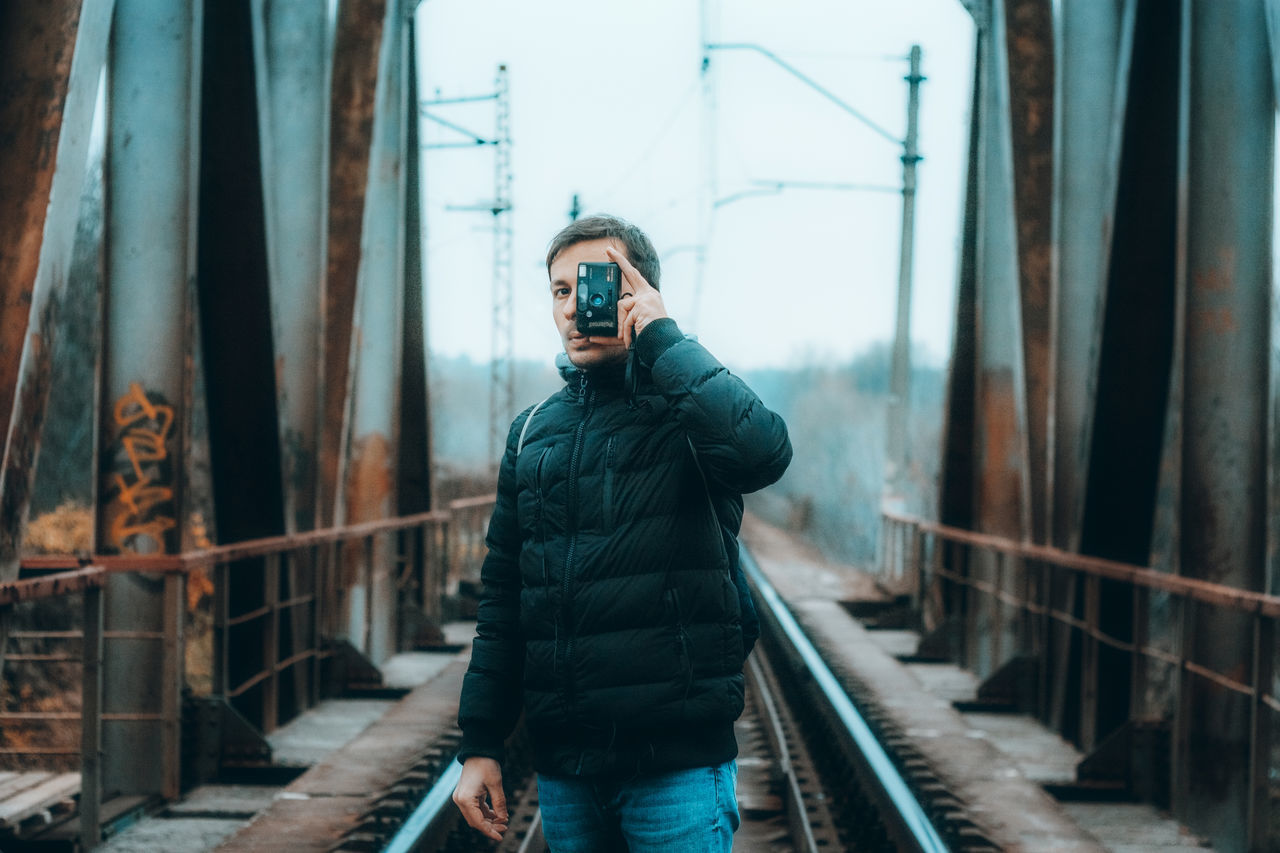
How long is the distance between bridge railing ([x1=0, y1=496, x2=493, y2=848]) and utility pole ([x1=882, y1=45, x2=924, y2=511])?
9041 mm

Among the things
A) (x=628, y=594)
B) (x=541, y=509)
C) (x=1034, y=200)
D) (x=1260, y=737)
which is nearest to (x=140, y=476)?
(x=541, y=509)

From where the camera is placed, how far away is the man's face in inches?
81.5

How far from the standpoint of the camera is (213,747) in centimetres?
579

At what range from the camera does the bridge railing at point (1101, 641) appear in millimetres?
4816

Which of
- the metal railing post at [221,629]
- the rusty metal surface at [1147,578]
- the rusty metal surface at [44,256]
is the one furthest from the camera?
the metal railing post at [221,629]

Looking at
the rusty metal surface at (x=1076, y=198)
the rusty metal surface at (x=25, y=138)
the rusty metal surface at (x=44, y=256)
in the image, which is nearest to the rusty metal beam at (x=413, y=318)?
the rusty metal surface at (x=1076, y=198)

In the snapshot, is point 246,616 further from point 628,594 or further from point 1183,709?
point 628,594

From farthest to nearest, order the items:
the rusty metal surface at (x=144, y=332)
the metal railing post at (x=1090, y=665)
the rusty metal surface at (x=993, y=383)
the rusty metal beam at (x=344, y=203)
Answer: the rusty metal surface at (x=993, y=383), the rusty metal beam at (x=344, y=203), the metal railing post at (x=1090, y=665), the rusty metal surface at (x=144, y=332)

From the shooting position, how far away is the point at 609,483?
2.01m

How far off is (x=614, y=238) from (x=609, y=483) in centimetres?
40

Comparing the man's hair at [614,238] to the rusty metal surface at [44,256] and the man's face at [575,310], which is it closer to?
the man's face at [575,310]

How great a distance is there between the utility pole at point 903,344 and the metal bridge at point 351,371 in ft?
28.9

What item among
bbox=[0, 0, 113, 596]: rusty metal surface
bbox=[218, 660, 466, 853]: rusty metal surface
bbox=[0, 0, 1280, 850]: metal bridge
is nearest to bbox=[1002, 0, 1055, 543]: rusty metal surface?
bbox=[0, 0, 1280, 850]: metal bridge

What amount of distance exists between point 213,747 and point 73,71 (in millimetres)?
3389
